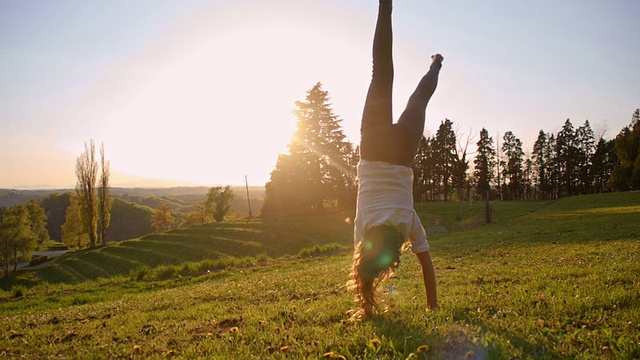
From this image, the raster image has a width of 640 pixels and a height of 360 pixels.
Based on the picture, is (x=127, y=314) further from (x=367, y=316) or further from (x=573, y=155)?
(x=573, y=155)

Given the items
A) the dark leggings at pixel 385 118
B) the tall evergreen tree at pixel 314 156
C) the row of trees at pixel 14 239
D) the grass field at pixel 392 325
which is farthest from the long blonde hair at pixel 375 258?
the row of trees at pixel 14 239

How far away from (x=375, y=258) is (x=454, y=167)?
6596 cm

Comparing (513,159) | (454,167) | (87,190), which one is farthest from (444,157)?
(87,190)

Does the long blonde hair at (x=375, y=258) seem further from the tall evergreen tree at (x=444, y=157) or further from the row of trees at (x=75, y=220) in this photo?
the tall evergreen tree at (x=444, y=157)

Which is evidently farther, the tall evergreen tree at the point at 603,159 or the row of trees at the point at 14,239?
the tall evergreen tree at the point at 603,159

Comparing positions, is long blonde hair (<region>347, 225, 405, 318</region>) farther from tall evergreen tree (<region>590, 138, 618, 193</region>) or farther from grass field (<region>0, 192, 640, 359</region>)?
tall evergreen tree (<region>590, 138, 618, 193</region>)

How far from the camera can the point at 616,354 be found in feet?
7.61

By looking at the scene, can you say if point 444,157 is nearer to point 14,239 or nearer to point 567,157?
point 567,157

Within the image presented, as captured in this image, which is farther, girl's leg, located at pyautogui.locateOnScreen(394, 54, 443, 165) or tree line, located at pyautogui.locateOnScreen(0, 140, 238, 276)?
tree line, located at pyautogui.locateOnScreen(0, 140, 238, 276)

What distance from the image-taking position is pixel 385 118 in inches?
129

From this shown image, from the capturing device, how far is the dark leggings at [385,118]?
10.8ft

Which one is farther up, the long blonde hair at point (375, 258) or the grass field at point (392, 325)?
the long blonde hair at point (375, 258)

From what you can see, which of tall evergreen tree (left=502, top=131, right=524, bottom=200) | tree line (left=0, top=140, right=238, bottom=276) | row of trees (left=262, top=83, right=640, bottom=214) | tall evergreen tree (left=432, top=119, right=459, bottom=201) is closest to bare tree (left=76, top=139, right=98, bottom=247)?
tree line (left=0, top=140, right=238, bottom=276)

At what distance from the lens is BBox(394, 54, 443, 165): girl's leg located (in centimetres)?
331
